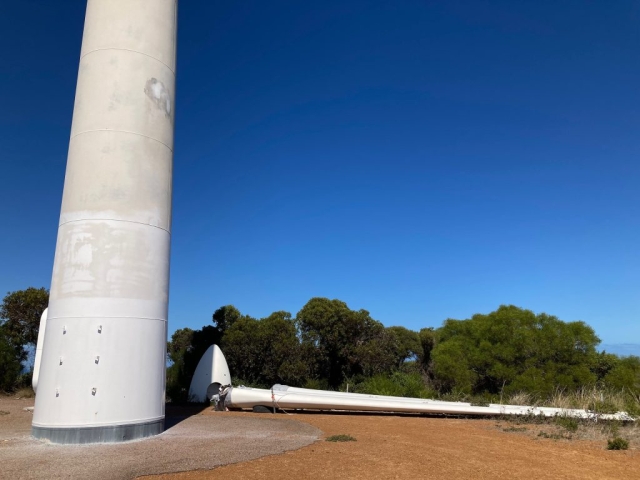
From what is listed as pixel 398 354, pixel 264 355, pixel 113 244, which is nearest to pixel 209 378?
pixel 264 355

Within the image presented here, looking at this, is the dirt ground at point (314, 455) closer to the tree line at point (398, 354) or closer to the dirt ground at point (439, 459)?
the dirt ground at point (439, 459)

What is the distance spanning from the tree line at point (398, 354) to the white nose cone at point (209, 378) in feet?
5.04

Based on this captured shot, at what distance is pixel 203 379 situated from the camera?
19547 mm

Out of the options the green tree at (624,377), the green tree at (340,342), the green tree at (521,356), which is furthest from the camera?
the green tree at (340,342)

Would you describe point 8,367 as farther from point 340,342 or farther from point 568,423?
point 568,423

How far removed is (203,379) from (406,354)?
18.7m

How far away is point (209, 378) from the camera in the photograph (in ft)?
63.8

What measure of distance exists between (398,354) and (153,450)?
2562 centimetres

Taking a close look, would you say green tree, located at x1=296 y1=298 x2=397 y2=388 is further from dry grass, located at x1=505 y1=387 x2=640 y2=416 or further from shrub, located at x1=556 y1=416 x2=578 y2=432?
shrub, located at x1=556 y1=416 x2=578 y2=432

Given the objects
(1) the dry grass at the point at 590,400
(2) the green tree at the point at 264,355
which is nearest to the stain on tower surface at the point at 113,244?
(2) the green tree at the point at 264,355

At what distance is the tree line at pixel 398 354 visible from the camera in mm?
19505

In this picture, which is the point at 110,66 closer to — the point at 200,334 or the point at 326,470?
the point at 326,470

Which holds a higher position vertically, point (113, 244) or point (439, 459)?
point (113, 244)

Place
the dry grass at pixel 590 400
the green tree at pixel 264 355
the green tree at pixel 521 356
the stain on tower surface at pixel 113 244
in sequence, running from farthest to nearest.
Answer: the green tree at pixel 264 355 < the green tree at pixel 521 356 < the dry grass at pixel 590 400 < the stain on tower surface at pixel 113 244
